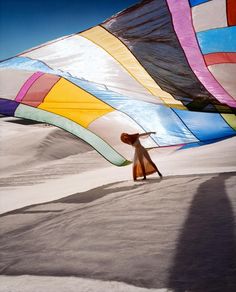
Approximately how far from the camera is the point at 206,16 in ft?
20.3

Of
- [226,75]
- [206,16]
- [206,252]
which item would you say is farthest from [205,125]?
[206,252]

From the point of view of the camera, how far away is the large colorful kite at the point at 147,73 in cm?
589

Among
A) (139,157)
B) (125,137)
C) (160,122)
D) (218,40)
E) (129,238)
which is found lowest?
(129,238)

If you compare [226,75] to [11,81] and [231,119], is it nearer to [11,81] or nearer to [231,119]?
[231,119]

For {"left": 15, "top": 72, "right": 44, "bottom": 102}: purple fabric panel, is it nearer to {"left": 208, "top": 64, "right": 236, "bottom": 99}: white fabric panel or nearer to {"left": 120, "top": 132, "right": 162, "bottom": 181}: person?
{"left": 120, "top": 132, "right": 162, "bottom": 181}: person

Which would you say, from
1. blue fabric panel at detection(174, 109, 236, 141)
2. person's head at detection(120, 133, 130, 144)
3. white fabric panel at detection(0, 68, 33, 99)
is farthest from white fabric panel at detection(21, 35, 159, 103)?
blue fabric panel at detection(174, 109, 236, 141)

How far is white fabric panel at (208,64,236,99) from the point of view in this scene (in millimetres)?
6145

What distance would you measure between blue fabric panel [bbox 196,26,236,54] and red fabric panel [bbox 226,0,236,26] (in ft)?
0.33

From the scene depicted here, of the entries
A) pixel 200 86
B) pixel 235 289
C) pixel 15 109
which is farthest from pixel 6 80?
pixel 235 289

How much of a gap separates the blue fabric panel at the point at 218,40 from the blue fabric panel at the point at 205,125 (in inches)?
45.6

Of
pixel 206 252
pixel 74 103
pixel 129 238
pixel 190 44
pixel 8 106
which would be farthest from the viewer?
pixel 190 44

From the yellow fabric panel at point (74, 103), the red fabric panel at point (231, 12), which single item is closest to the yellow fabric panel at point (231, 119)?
the red fabric panel at point (231, 12)

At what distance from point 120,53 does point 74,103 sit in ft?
4.37

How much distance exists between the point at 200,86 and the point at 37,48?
296 centimetres
